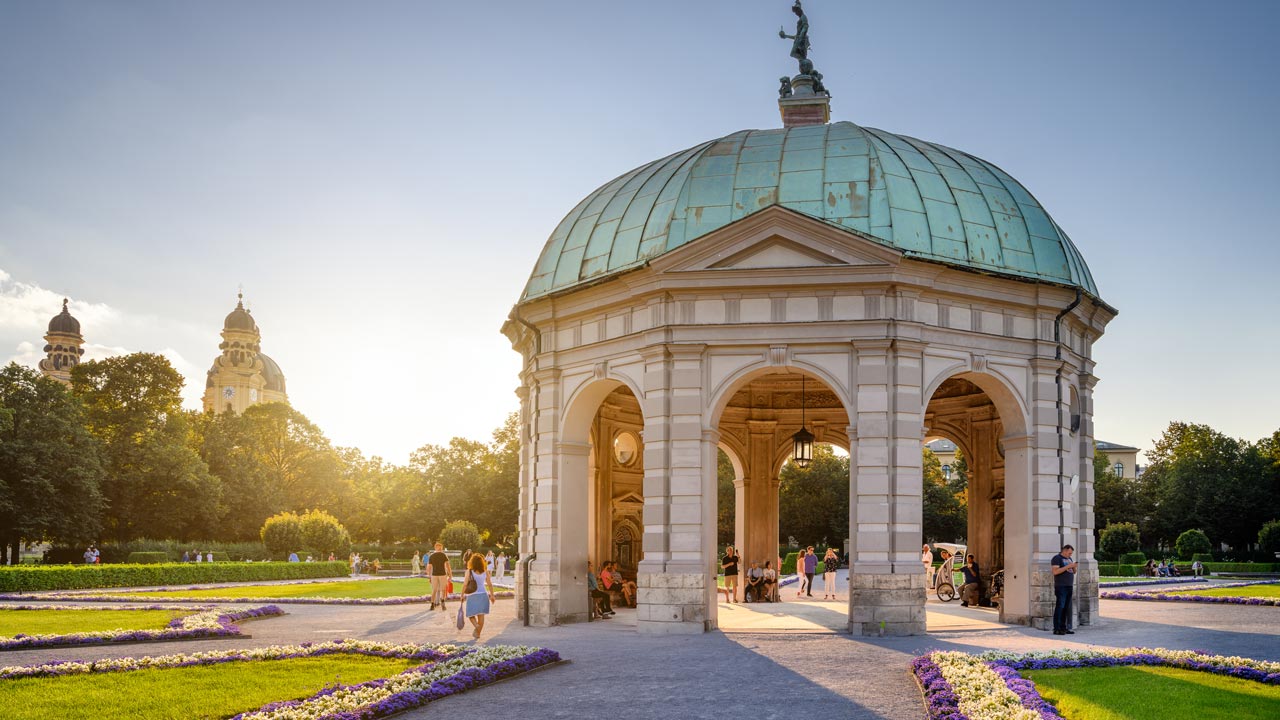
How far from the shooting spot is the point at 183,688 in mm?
16797

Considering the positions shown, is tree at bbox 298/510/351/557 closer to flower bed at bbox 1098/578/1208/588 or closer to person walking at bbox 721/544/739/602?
person walking at bbox 721/544/739/602

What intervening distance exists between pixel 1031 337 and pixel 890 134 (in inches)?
262

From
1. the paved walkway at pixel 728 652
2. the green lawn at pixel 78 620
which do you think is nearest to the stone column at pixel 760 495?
the paved walkway at pixel 728 652

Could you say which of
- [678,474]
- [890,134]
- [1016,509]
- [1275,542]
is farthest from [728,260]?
[1275,542]

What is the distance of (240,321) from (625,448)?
14913 cm

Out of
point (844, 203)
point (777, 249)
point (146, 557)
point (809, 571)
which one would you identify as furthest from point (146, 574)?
point (844, 203)

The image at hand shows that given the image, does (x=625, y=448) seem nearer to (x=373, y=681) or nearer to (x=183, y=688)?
(x=373, y=681)

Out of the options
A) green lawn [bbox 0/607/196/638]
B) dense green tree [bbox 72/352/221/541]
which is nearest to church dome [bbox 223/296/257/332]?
dense green tree [bbox 72/352/221/541]

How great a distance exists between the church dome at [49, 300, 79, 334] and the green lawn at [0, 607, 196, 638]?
13677cm

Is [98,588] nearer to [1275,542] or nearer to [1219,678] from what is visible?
[1219,678]

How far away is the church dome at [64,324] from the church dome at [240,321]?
20106 millimetres

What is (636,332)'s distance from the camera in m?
26.8

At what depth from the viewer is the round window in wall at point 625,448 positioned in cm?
3334

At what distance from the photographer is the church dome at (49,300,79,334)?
15538 cm
